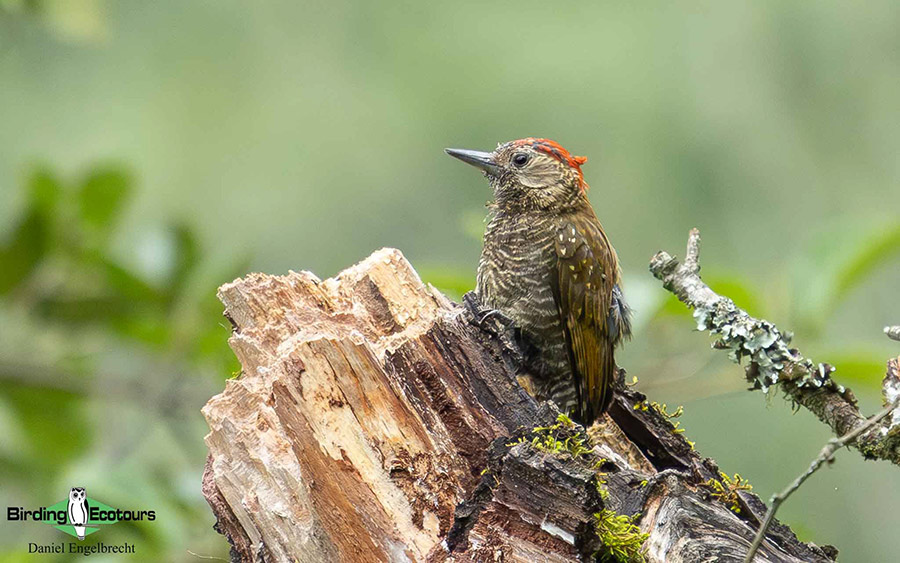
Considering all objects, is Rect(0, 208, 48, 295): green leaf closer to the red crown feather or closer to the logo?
the logo

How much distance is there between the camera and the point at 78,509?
10.9 ft

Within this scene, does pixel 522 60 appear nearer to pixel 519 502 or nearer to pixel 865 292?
pixel 865 292

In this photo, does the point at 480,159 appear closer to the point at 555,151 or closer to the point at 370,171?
the point at 555,151

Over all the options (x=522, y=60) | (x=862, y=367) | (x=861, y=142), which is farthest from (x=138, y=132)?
(x=862, y=367)

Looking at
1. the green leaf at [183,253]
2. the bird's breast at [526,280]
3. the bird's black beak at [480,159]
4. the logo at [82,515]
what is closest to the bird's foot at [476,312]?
the bird's breast at [526,280]

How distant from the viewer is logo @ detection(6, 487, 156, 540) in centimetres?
324

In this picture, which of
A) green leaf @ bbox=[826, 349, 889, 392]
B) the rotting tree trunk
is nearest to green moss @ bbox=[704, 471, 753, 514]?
the rotting tree trunk

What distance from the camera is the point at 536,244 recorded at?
364 centimetres

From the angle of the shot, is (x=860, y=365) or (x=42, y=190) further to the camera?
(x=42, y=190)

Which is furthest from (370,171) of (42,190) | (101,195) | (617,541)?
(617,541)

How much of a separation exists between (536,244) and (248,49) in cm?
523

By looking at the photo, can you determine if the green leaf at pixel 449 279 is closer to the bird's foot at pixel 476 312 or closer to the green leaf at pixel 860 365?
the bird's foot at pixel 476 312

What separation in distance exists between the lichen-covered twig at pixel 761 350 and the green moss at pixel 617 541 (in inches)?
25.1

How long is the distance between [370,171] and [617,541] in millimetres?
6213
